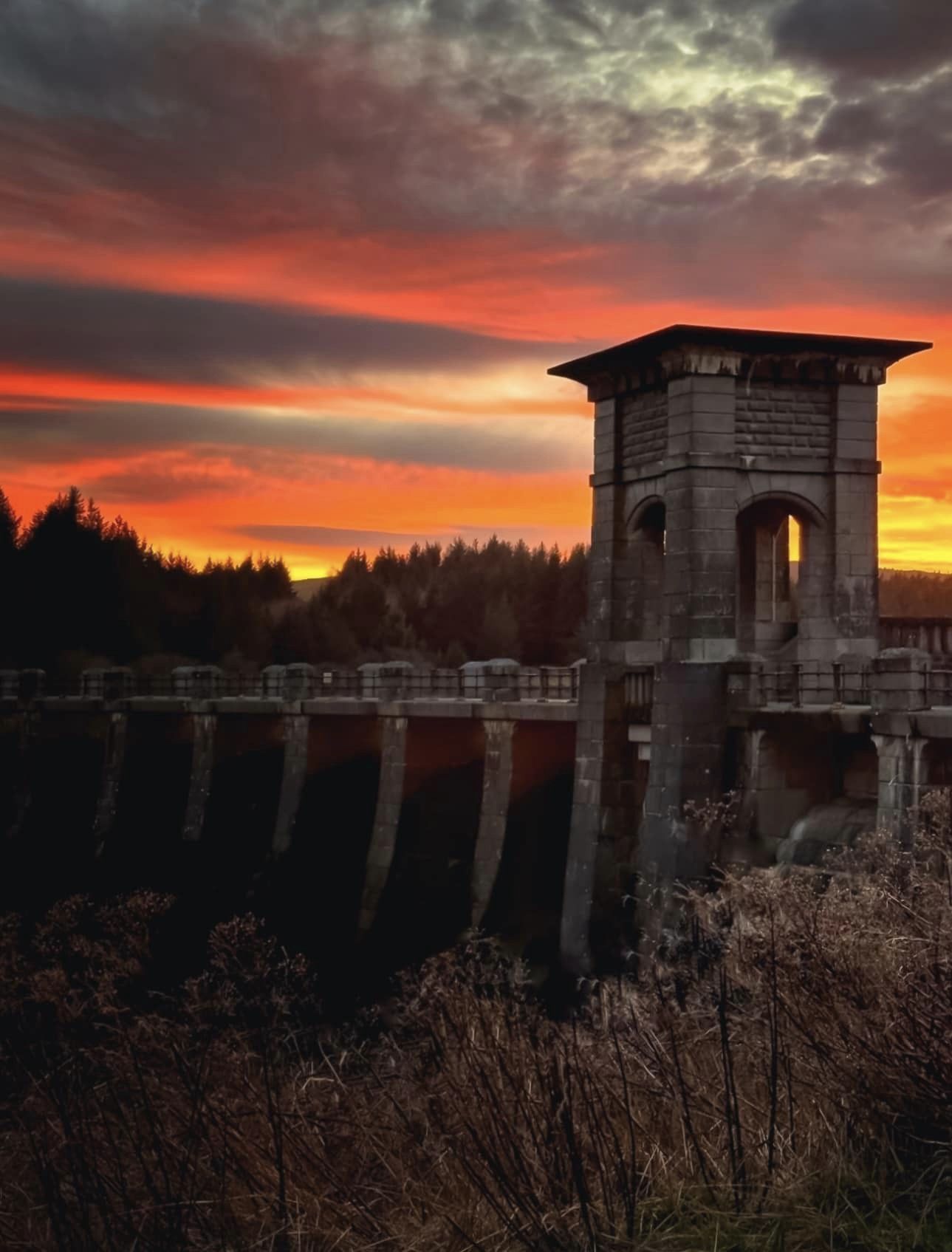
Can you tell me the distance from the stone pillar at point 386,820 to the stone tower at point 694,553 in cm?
851

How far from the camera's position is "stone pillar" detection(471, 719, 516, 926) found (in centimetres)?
3097

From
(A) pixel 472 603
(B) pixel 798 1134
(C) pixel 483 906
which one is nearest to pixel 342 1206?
(B) pixel 798 1134

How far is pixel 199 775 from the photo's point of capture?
43781 millimetres

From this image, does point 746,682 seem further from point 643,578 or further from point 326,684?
point 326,684

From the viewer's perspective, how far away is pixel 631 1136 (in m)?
6.98

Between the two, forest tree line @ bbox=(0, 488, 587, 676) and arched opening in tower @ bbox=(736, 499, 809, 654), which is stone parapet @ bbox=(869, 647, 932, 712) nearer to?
arched opening in tower @ bbox=(736, 499, 809, 654)

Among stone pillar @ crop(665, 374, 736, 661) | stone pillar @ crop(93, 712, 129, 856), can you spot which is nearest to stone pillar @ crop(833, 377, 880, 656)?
stone pillar @ crop(665, 374, 736, 661)

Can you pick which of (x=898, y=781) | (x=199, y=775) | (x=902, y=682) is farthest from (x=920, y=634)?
(x=199, y=775)

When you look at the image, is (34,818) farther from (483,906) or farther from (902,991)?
(902,991)

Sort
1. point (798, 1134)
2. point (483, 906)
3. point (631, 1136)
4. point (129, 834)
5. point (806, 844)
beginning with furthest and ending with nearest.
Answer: point (129, 834) → point (483, 906) → point (806, 844) → point (798, 1134) → point (631, 1136)

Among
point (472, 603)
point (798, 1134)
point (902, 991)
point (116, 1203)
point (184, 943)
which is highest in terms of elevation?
point (472, 603)

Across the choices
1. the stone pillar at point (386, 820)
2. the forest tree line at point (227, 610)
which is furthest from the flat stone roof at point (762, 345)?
the forest tree line at point (227, 610)

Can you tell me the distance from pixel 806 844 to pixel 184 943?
798 inches

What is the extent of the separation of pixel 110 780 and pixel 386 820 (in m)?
15.8
